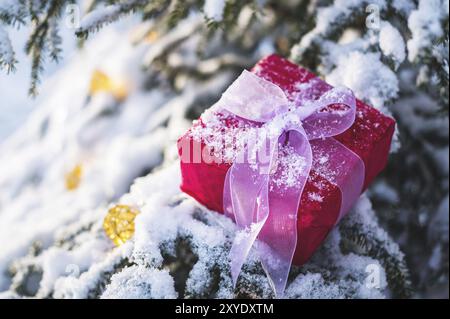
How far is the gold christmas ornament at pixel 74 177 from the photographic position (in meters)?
1.73

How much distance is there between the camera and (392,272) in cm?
107

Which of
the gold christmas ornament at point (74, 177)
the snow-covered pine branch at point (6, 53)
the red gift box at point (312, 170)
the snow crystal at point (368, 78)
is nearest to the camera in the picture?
the red gift box at point (312, 170)

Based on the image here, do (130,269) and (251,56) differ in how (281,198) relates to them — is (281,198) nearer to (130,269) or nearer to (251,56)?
(130,269)

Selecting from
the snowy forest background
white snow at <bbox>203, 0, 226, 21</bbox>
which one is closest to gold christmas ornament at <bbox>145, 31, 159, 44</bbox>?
the snowy forest background

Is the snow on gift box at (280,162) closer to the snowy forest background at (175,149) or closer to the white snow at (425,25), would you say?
the snowy forest background at (175,149)

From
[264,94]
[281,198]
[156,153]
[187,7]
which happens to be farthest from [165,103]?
[281,198]

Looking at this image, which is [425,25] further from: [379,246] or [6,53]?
[6,53]

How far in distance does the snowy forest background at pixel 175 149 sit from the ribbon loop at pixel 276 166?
0.05 metres

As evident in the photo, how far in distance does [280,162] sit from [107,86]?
3.57 feet

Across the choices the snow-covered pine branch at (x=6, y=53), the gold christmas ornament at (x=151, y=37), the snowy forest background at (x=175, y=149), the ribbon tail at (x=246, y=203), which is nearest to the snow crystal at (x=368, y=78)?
the snowy forest background at (x=175, y=149)

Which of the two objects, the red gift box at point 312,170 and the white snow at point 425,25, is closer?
the red gift box at point 312,170

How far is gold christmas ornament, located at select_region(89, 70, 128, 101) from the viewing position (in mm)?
1816

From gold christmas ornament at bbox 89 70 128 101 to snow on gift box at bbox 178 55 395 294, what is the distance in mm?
898
